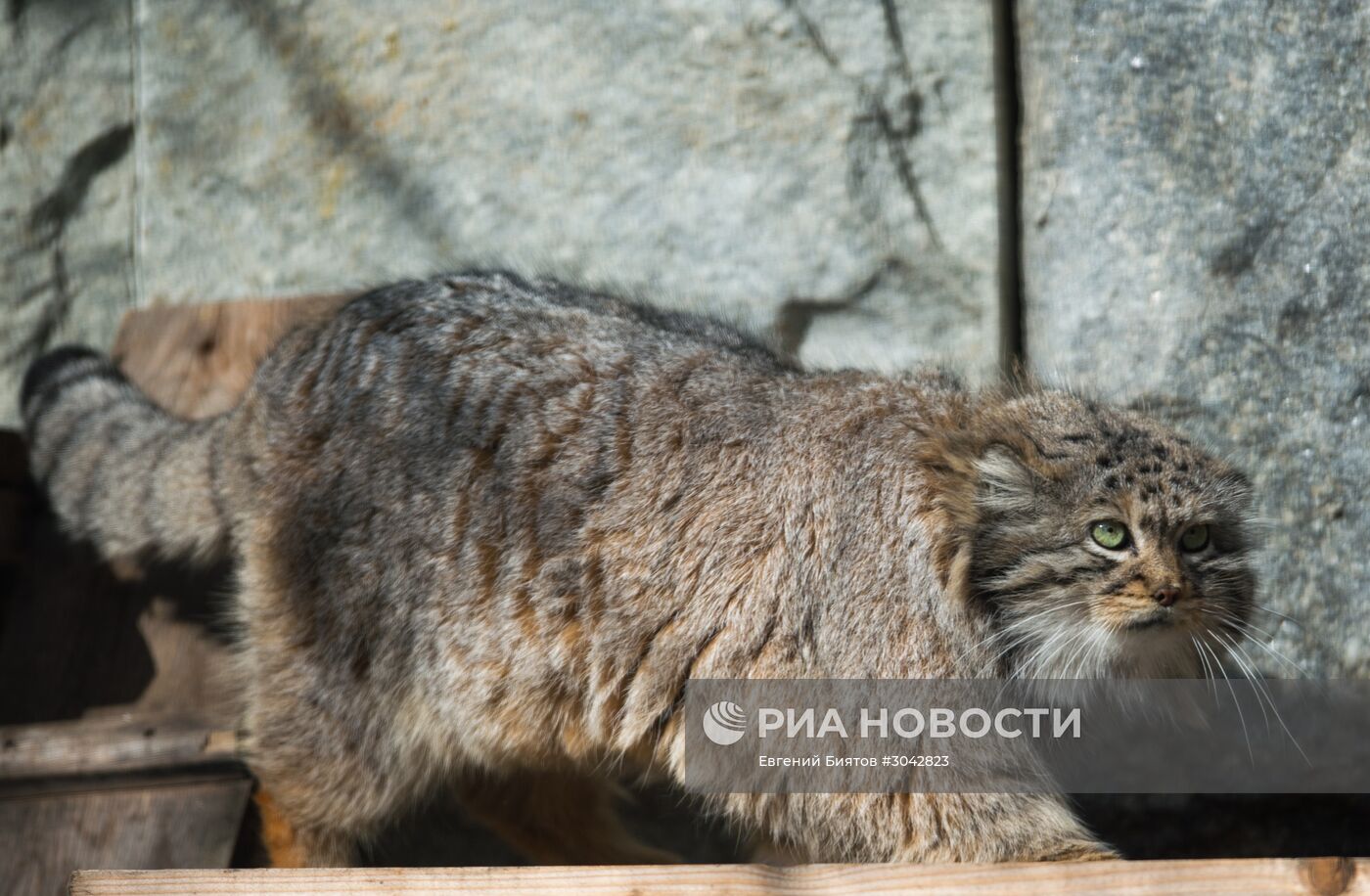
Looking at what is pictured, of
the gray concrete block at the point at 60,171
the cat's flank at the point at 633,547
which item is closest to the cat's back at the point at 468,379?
the cat's flank at the point at 633,547

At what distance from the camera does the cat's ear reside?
9.47ft

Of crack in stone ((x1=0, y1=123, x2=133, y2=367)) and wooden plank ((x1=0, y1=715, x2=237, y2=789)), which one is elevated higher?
crack in stone ((x1=0, y1=123, x2=133, y2=367))

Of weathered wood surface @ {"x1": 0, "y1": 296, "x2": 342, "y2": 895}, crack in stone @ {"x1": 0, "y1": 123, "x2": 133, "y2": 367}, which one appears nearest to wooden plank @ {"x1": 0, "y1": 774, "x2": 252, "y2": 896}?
weathered wood surface @ {"x1": 0, "y1": 296, "x2": 342, "y2": 895}

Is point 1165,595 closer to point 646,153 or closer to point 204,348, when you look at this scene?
point 646,153

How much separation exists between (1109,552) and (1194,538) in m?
0.21

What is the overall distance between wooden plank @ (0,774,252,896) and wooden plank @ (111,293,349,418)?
1.24 m

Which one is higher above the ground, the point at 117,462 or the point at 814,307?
the point at 814,307

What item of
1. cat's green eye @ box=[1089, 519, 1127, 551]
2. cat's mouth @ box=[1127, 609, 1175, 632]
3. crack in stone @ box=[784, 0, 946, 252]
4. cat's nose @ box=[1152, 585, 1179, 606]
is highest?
crack in stone @ box=[784, 0, 946, 252]

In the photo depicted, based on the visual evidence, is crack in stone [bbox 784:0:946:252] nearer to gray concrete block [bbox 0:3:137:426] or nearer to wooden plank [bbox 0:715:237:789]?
gray concrete block [bbox 0:3:137:426]

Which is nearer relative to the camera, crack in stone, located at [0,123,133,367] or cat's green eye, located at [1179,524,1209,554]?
cat's green eye, located at [1179,524,1209,554]

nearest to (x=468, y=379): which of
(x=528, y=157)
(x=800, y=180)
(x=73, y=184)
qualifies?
(x=528, y=157)

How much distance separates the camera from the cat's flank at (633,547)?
2855 mm

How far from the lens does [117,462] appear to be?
3961 mm

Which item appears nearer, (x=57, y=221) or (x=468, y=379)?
(x=468, y=379)
